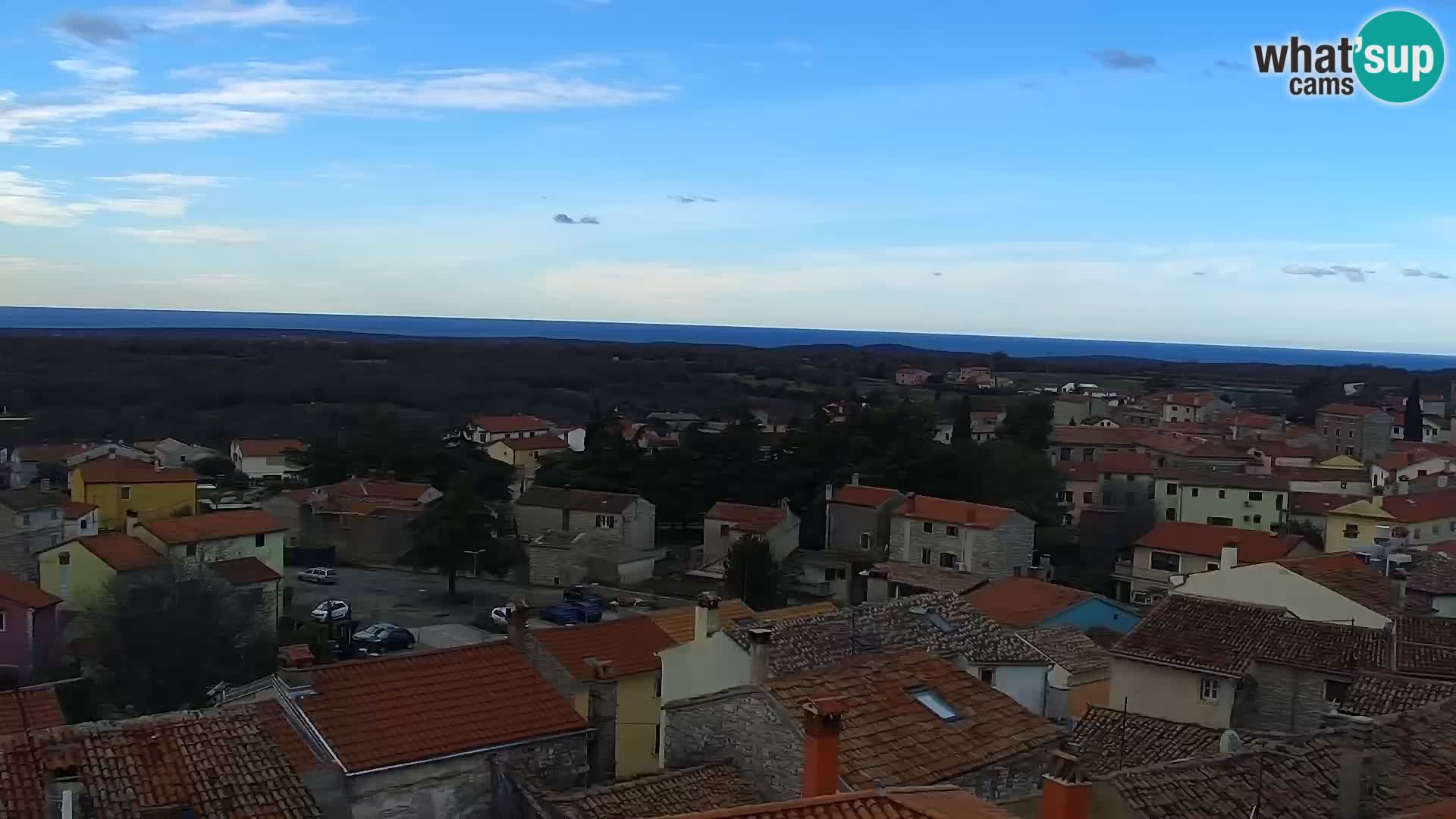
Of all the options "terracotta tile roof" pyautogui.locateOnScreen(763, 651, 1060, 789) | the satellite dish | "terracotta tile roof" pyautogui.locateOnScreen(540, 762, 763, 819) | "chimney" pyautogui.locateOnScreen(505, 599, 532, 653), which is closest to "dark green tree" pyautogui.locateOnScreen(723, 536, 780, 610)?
"chimney" pyautogui.locateOnScreen(505, 599, 532, 653)

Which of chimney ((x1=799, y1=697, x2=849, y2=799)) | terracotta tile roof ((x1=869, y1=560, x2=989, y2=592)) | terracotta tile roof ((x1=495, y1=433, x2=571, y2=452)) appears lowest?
terracotta tile roof ((x1=869, y1=560, x2=989, y2=592))

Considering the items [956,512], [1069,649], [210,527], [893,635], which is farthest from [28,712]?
[956,512]

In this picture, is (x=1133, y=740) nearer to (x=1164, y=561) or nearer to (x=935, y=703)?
(x=935, y=703)

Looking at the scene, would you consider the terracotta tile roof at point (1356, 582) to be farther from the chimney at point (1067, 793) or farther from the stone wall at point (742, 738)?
the chimney at point (1067, 793)

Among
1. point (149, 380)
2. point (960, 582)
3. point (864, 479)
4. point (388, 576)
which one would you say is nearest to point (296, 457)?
point (388, 576)

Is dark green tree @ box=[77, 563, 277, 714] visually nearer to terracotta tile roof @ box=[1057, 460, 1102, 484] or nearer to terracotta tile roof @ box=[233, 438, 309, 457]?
terracotta tile roof @ box=[1057, 460, 1102, 484]

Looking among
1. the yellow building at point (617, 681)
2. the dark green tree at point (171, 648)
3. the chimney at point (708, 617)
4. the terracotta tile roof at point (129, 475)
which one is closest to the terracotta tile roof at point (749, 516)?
the dark green tree at point (171, 648)
